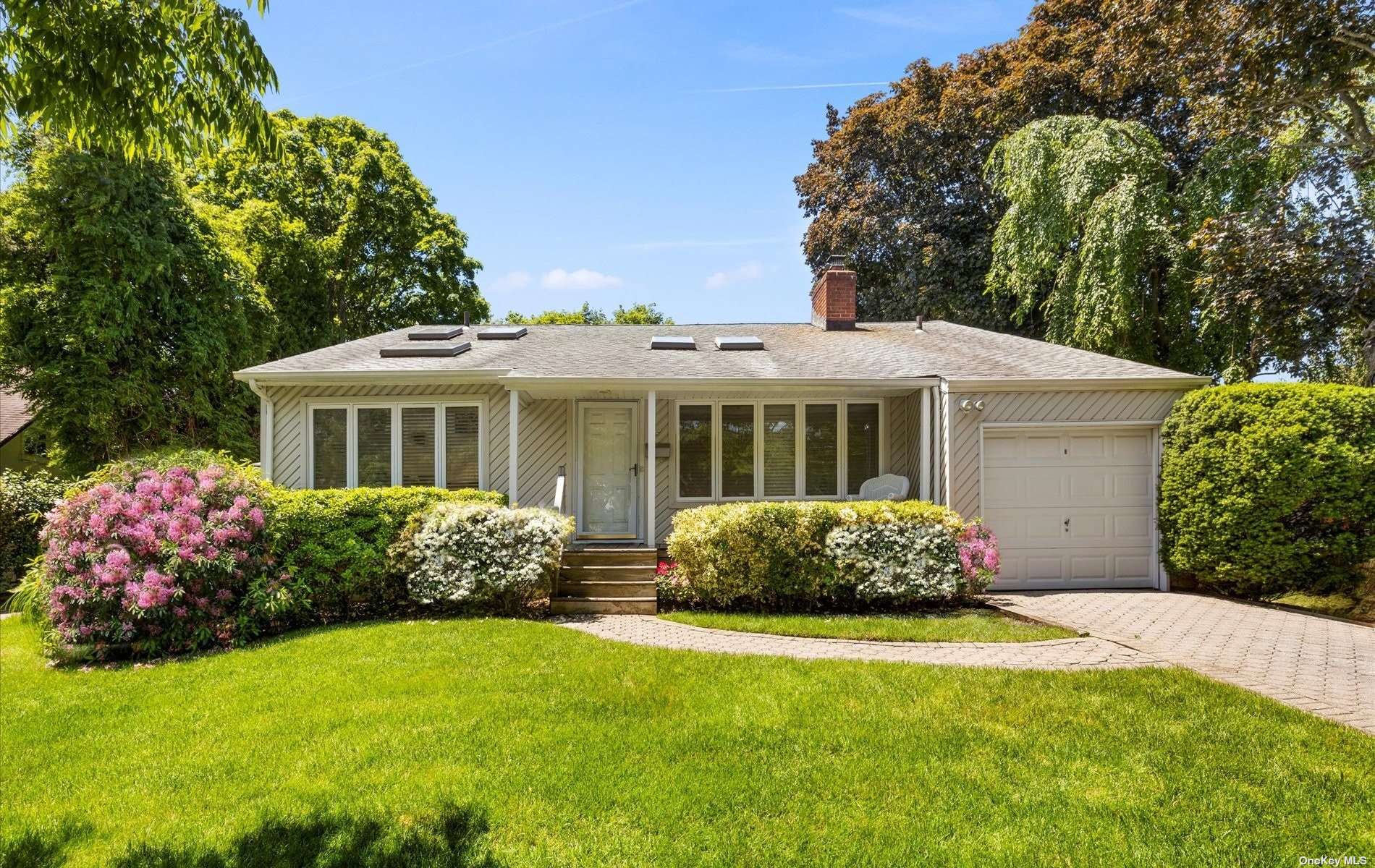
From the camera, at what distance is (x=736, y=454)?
1110 centimetres

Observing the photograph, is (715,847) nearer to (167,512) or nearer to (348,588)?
(348,588)

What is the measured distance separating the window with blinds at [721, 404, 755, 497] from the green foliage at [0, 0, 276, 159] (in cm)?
796

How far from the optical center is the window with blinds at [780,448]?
11.1 meters

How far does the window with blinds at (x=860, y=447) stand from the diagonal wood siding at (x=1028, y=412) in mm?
1667

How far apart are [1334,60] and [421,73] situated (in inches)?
515

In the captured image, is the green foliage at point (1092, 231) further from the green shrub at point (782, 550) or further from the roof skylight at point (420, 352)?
the roof skylight at point (420, 352)

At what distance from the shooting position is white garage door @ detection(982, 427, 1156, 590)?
985cm

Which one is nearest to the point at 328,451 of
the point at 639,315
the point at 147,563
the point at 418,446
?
the point at 418,446

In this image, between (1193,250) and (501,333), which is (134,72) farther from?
(1193,250)

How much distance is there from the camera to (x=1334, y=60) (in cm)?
977

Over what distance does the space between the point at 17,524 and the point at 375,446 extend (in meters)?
7.69

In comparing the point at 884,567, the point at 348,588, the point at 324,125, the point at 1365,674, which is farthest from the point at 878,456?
the point at 324,125

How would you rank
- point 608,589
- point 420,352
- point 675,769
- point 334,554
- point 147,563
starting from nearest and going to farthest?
point 675,769
point 147,563
point 334,554
point 608,589
point 420,352

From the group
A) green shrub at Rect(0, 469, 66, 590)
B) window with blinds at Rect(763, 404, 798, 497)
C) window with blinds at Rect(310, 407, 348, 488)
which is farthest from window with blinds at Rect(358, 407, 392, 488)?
green shrub at Rect(0, 469, 66, 590)
